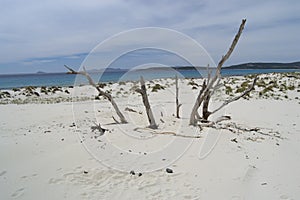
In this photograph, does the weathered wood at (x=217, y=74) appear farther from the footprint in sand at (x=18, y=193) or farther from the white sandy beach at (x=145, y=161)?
the footprint in sand at (x=18, y=193)

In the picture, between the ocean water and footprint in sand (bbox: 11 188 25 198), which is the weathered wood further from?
footprint in sand (bbox: 11 188 25 198)

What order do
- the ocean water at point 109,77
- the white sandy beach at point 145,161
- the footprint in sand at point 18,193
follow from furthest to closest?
1. the ocean water at point 109,77
2. the white sandy beach at point 145,161
3. the footprint in sand at point 18,193

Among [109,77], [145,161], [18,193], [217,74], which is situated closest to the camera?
[18,193]

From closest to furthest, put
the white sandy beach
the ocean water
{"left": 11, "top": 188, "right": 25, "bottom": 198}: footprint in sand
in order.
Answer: {"left": 11, "top": 188, "right": 25, "bottom": 198}: footprint in sand
the white sandy beach
the ocean water

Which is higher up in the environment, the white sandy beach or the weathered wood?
the weathered wood

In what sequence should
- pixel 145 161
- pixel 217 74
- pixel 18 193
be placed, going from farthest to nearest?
1. pixel 217 74
2. pixel 145 161
3. pixel 18 193

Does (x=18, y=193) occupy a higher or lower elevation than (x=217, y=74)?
lower

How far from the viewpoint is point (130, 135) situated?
6.96 metres

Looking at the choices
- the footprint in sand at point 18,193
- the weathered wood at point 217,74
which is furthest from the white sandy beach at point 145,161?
the weathered wood at point 217,74

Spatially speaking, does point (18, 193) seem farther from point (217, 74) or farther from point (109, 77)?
point (109, 77)

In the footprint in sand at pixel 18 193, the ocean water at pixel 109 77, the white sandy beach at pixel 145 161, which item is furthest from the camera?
the ocean water at pixel 109 77

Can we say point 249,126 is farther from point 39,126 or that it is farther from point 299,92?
point 299,92

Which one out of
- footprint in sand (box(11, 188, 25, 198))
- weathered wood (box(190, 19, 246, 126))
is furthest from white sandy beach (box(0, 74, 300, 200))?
weathered wood (box(190, 19, 246, 126))

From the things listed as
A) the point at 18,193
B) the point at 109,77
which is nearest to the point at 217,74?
the point at 18,193
